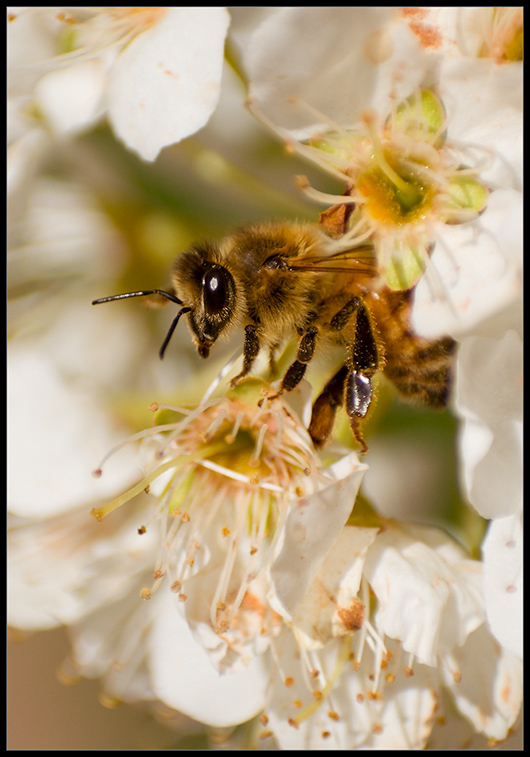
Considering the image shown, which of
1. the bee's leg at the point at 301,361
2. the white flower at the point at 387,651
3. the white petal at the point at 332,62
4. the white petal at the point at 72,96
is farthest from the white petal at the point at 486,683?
the white petal at the point at 72,96

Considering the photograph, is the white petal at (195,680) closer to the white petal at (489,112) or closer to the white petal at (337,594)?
the white petal at (337,594)

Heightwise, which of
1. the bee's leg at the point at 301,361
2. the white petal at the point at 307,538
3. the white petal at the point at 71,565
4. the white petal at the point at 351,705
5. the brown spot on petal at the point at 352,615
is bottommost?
the white petal at the point at 351,705

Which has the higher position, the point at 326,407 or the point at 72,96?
the point at 72,96

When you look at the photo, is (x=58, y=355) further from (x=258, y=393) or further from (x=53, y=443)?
(x=258, y=393)

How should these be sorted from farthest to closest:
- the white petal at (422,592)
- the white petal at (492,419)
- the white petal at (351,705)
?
1. the white petal at (351,705)
2. the white petal at (422,592)
3. the white petal at (492,419)

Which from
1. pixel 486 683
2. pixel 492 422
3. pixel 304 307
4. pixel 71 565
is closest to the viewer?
pixel 492 422

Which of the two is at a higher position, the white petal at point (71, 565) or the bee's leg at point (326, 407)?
the bee's leg at point (326, 407)

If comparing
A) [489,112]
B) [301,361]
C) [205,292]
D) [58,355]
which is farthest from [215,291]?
[58,355]
